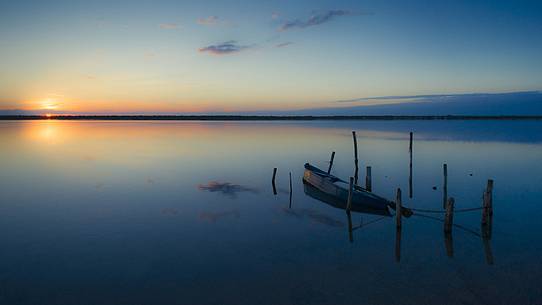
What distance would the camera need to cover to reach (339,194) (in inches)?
718

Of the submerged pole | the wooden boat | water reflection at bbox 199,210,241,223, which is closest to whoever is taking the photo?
the submerged pole

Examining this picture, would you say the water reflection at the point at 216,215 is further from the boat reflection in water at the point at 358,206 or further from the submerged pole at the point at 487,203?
the submerged pole at the point at 487,203

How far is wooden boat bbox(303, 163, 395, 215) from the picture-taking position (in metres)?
16.0

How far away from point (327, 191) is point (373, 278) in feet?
33.0

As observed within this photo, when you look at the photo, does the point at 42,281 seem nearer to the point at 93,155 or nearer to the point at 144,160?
the point at 144,160

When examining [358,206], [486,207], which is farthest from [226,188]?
[486,207]

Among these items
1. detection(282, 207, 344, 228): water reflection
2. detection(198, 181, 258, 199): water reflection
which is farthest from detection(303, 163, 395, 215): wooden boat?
detection(198, 181, 258, 199): water reflection

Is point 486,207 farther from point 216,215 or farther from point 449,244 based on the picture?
point 216,215

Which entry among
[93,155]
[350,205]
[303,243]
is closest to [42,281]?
[303,243]

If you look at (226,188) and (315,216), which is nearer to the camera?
(315,216)

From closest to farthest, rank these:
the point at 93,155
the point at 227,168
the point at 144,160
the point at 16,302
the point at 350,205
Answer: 1. the point at 16,302
2. the point at 350,205
3. the point at 227,168
4. the point at 144,160
5. the point at 93,155

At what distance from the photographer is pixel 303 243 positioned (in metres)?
12.2

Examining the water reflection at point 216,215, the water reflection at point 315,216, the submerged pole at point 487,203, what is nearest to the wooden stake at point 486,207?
the submerged pole at point 487,203

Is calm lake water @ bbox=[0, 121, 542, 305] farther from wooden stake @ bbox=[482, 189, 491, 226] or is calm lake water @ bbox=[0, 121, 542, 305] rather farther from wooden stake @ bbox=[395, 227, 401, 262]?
wooden stake @ bbox=[482, 189, 491, 226]
